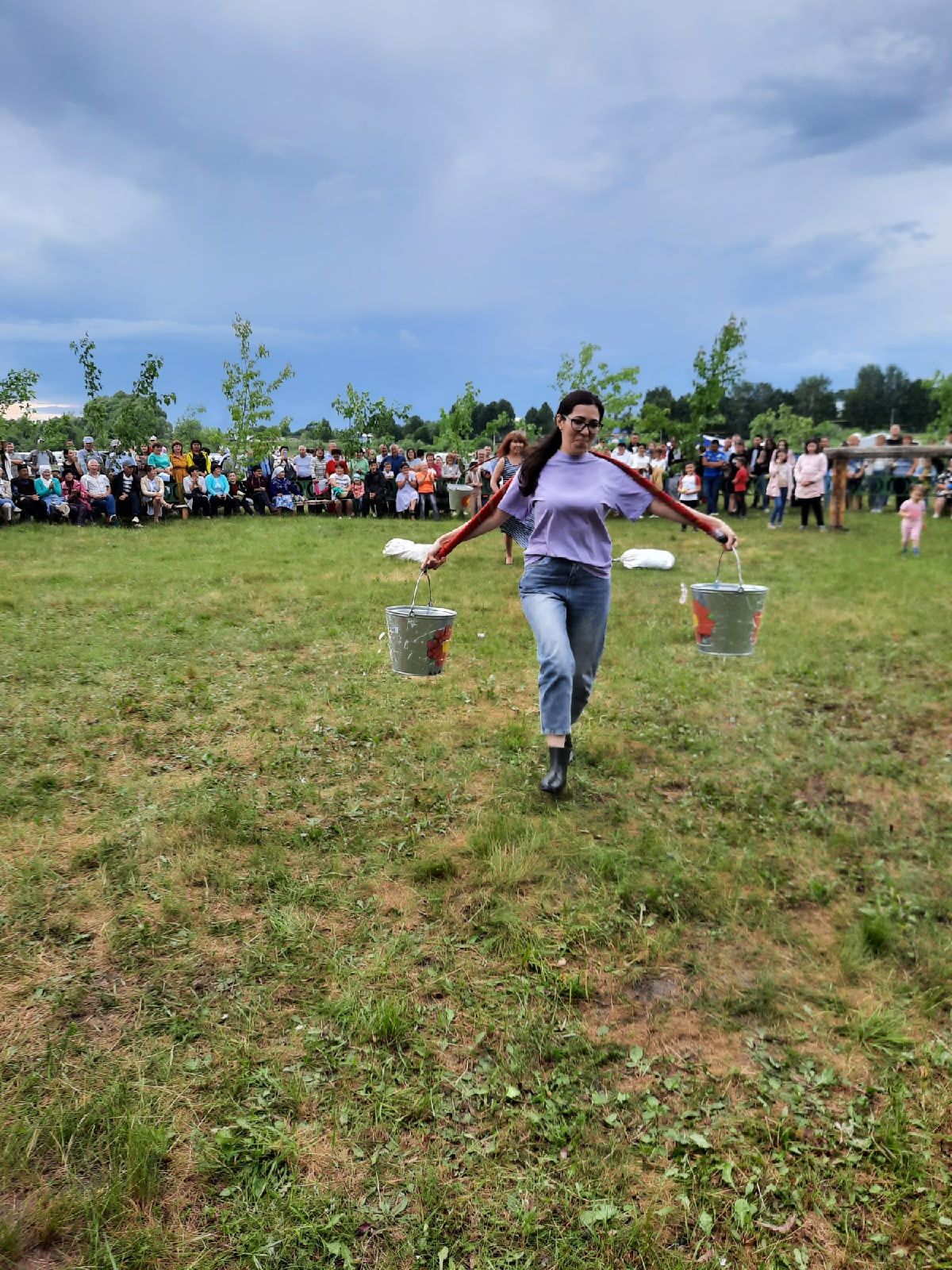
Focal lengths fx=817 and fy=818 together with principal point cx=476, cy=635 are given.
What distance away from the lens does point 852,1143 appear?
253 centimetres

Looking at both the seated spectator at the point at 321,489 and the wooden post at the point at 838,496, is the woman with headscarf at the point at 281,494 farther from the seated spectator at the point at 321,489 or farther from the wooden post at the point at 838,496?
the wooden post at the point at 838,496

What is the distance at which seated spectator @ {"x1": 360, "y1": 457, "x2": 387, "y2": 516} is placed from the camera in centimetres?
2177

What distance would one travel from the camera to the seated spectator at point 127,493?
58.8 feet

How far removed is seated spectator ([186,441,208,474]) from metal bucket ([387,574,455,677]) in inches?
675

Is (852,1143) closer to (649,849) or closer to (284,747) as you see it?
(649,849)

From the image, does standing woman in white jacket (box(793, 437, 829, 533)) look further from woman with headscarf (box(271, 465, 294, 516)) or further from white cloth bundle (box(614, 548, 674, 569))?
woman with headscarf (box(271, 465, 294, 516))

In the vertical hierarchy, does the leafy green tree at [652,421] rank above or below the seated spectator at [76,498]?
above

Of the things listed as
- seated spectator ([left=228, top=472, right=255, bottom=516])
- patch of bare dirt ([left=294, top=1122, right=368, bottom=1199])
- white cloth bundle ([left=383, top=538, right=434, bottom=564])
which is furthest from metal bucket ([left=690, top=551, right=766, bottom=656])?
seated spectator ([left=228, top=472, right=255, bottom=516])

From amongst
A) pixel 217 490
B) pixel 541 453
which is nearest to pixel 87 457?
pixel 217 490

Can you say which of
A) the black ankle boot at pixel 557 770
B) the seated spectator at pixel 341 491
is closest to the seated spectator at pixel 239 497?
the seated spectator at pixel 341 491

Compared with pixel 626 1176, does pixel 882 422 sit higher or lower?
higher

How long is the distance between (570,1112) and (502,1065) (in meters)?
0.28

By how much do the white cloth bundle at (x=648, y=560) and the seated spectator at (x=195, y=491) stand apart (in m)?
11.8

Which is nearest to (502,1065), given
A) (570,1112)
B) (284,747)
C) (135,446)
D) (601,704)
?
(570,1112)
